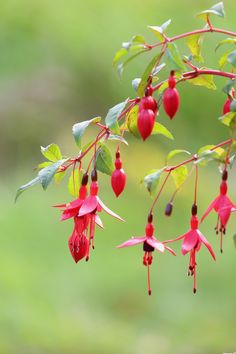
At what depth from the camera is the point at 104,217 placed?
4.42m

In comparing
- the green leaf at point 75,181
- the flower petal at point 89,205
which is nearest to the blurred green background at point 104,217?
the green leaf at point 75,181

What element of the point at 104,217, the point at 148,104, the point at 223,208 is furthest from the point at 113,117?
the point at 104,217

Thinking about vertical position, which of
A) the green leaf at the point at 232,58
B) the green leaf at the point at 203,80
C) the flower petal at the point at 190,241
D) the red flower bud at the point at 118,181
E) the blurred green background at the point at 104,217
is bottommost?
the flower petal at the point at 190,241

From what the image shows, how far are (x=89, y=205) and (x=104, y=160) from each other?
7 centimetres

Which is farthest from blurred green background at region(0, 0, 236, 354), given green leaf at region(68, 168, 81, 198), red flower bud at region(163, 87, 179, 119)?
red flower bud at region(163, 87, 179, 119)

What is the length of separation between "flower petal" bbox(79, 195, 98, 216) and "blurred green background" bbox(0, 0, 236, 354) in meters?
2.27

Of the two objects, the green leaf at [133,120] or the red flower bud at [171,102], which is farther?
the green leaf at [133,120]

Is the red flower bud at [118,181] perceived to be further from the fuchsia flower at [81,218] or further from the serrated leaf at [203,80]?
the serrated leaf at [203,80]

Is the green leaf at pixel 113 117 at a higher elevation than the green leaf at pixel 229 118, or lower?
higher

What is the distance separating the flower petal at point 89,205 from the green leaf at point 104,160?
0.14ft

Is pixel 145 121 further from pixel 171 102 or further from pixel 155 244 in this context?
pixel 155 244

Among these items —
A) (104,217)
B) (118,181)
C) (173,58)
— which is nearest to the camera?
(173,58)

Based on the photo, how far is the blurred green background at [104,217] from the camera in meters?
3.76

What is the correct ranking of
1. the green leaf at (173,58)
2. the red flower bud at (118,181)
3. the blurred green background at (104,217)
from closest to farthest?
the green leaf at (173,58)
the red flower bud at (118,181)
the blurred green background at (104,217)
